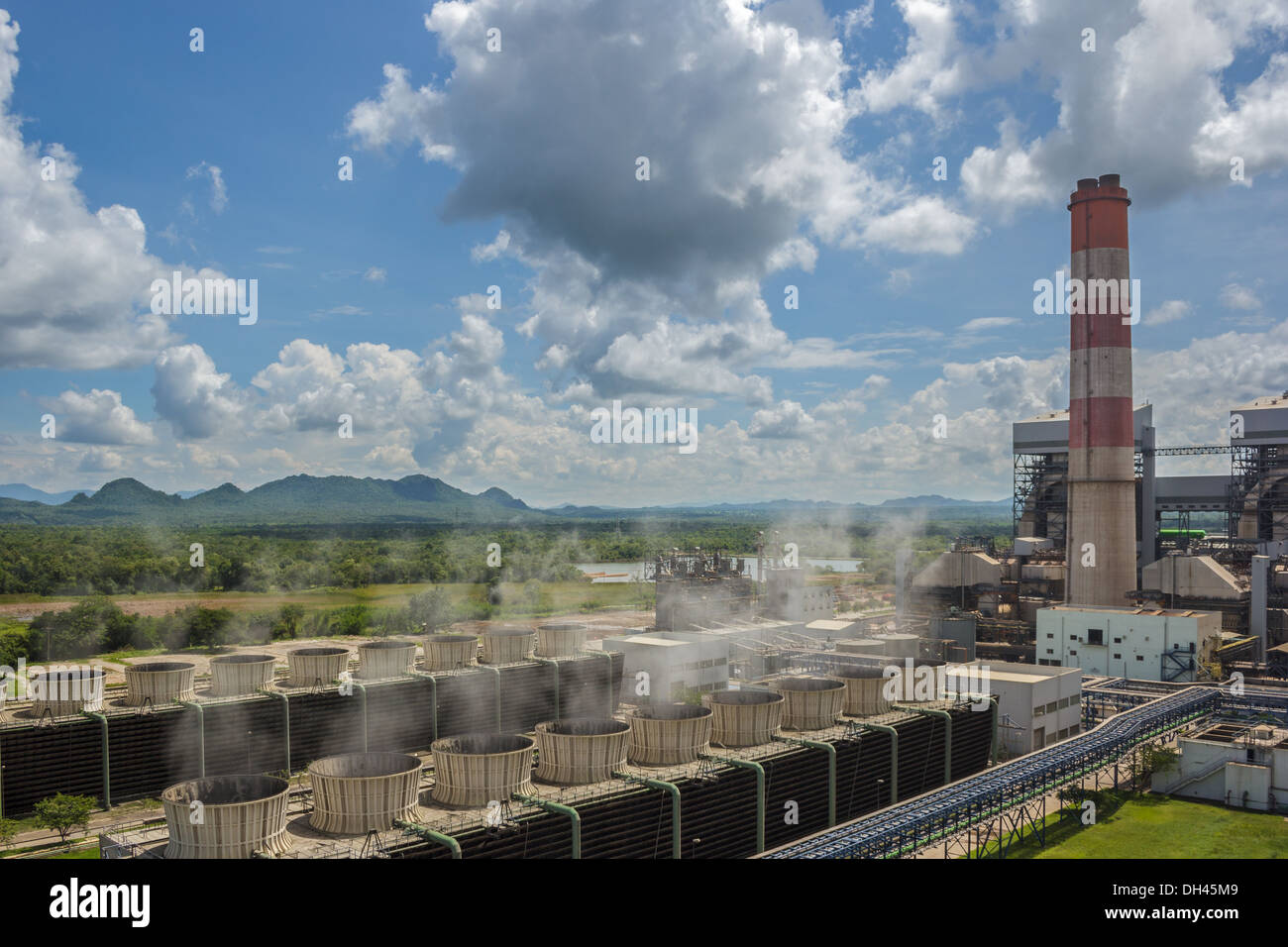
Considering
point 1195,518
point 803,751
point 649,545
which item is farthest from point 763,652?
point 649,545

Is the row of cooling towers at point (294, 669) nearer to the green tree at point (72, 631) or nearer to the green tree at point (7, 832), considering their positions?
the green tree at point (7, 832)

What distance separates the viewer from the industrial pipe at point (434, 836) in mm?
20375

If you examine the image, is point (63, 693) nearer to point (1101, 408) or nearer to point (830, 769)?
point (830, 769)

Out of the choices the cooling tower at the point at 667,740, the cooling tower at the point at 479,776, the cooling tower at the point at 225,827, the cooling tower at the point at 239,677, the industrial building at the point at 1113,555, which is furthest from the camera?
the industrial building at the point at 1113,555

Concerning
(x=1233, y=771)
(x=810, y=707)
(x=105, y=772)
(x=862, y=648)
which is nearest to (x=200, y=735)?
(x=105, y=772)

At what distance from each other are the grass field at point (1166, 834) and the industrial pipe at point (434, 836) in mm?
18233

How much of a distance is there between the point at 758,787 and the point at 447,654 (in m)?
18.8

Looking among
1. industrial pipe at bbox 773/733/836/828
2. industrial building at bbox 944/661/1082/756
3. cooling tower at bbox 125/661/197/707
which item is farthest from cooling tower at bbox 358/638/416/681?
industrial building at bbox 944/661/1082/756

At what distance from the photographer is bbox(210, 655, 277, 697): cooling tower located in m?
36.1

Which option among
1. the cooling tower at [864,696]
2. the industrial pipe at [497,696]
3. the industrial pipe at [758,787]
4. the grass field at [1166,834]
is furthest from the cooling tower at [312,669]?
the grass field at [1166,834]

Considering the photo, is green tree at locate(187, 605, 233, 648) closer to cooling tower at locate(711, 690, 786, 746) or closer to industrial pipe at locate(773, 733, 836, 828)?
cooling tower at locate(711, 690, 786, 746)

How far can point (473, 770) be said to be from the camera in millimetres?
23203

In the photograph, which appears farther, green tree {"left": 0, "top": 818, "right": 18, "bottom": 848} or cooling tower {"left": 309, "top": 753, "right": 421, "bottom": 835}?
green tree {"left": 0, "top": 818, "right": 18, "bottom": 848}

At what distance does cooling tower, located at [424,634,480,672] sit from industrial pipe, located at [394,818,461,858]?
65.0 ft
